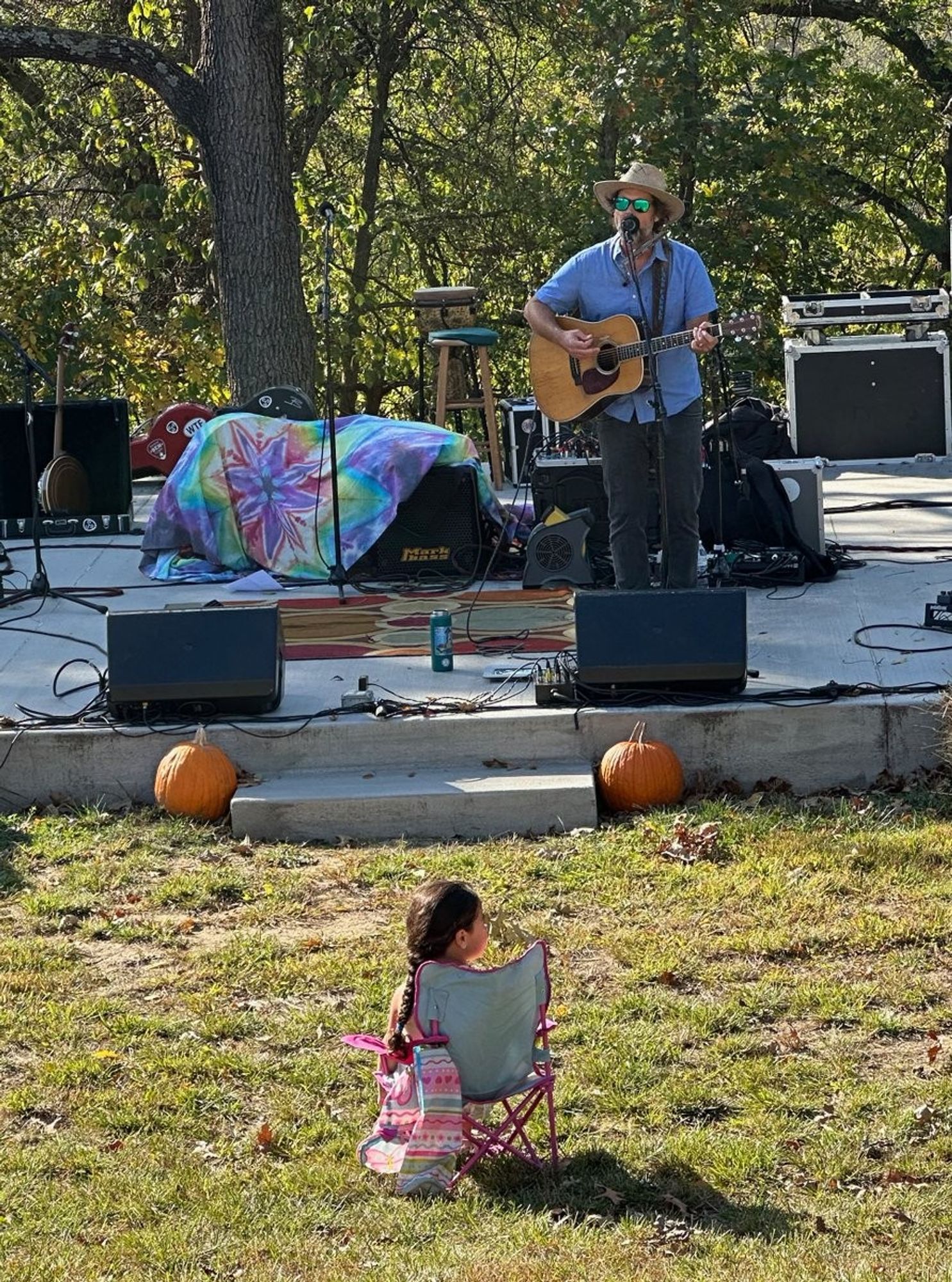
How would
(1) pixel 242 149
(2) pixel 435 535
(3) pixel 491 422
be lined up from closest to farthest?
(2) pixel 435 535, (3) pixel 491 422, (1) pixel 242 149

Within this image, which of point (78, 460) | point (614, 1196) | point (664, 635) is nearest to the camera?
point (614, 1196)

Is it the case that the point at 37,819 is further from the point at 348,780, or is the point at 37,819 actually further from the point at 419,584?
the point at 419,584

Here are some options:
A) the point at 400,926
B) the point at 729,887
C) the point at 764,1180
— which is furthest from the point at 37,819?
the point at 764,1180

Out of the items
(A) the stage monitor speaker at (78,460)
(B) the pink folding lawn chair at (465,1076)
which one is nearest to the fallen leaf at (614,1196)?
(B) the pink folding lawn chair at (465,1076)

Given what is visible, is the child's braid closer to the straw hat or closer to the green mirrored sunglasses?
the green mirrored sunglasses

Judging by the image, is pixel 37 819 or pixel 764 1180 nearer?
pixel 764 1180

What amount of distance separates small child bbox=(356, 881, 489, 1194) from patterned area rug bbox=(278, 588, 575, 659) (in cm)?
378

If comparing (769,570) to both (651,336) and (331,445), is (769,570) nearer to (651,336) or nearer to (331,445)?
(651,336)

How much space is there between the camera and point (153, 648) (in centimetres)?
703

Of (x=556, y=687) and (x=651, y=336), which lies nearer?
(x=556, y=687)

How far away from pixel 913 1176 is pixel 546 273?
1546cm

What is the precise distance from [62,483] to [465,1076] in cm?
808

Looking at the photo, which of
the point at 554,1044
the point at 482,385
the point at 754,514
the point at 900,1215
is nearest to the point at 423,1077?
the point at 554,1044

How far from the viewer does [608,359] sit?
751 centimetres
